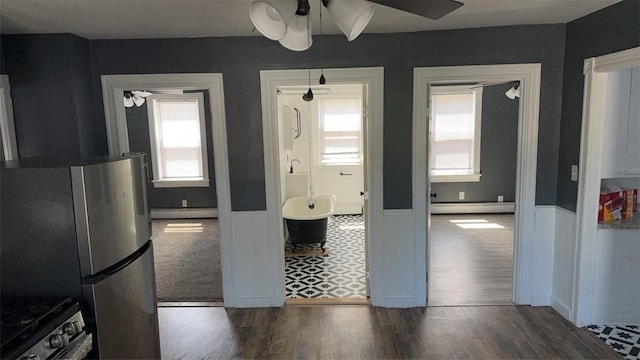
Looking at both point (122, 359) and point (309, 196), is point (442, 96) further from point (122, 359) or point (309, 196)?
point (122, 359)

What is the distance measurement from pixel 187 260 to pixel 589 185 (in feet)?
13.8

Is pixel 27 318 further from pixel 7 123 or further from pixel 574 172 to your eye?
pixel 574 172

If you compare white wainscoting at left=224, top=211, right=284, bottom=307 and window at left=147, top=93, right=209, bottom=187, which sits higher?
window at left=147, top=93, right=209, bottom=187

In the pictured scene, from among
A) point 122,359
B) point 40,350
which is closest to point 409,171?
point 122,359

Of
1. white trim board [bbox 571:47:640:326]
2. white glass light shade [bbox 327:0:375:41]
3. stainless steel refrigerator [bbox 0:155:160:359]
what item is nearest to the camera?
white glass light shade [bbox 327:0:375:41]

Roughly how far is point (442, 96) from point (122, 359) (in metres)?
5.85

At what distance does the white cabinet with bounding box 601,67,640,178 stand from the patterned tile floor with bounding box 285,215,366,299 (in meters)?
2.31

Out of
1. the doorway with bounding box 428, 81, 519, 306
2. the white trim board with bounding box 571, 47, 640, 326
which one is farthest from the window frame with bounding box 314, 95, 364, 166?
the white trim board with bounding box 571, 47, 640, 326

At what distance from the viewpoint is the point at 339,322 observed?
3.01m

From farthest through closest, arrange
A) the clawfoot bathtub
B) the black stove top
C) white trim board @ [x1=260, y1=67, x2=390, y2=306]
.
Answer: the clawfoot bathtub, white trim board @ [x1=260, y1=67, x2=390, y2=306], the black stove top

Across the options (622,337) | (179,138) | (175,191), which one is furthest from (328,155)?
(622,337)

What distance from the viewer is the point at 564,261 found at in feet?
9.99

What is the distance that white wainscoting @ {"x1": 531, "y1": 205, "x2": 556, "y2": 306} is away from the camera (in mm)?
3146

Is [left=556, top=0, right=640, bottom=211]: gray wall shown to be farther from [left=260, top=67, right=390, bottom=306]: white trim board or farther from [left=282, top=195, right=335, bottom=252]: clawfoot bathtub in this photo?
[left=282, top=195, right=335, bottom=252]: clawfoot bathtub
